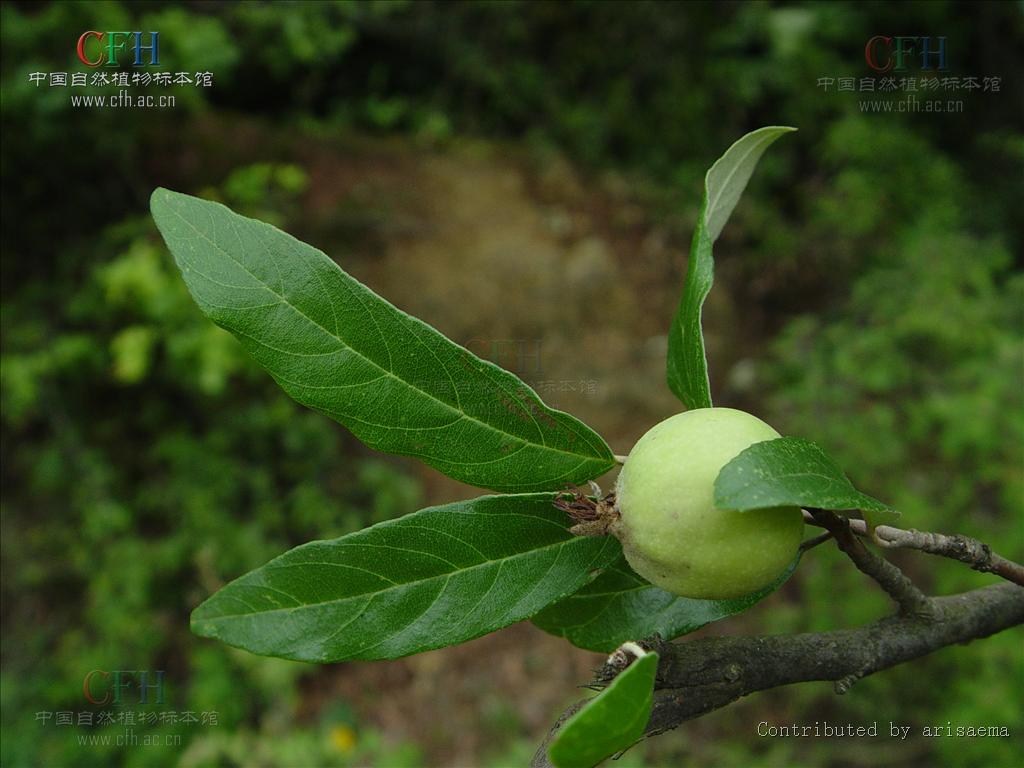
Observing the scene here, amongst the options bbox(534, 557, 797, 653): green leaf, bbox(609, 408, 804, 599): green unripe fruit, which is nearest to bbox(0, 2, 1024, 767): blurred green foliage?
bbox(534, 557, 797, 653): green leaf

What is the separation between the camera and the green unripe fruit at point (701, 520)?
555 millimetres

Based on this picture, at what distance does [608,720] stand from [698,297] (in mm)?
326

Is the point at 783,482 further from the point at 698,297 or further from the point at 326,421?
the point at 326,421

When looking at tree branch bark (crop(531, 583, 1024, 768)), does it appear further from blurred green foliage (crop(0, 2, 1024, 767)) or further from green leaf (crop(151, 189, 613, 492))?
blurred green foliage (crop(0, 2, 1024, 767))

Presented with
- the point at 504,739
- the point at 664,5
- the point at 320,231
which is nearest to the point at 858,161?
the point at 664,5

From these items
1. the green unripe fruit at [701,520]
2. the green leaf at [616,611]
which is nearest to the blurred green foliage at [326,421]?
the green leaf at [616,611]

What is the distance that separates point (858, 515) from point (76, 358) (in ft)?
9.45

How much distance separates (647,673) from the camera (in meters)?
0.50

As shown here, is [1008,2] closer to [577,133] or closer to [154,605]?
[577,133]

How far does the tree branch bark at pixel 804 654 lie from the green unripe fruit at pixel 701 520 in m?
0.06

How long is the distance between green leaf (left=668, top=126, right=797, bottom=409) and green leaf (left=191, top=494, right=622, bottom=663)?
15 centimetres

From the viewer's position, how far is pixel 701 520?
56 centimetres

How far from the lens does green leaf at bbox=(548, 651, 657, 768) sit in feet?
A: 1.58

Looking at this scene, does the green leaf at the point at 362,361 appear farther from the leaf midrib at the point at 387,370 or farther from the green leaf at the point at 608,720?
the green leaf at the point at 608,720
